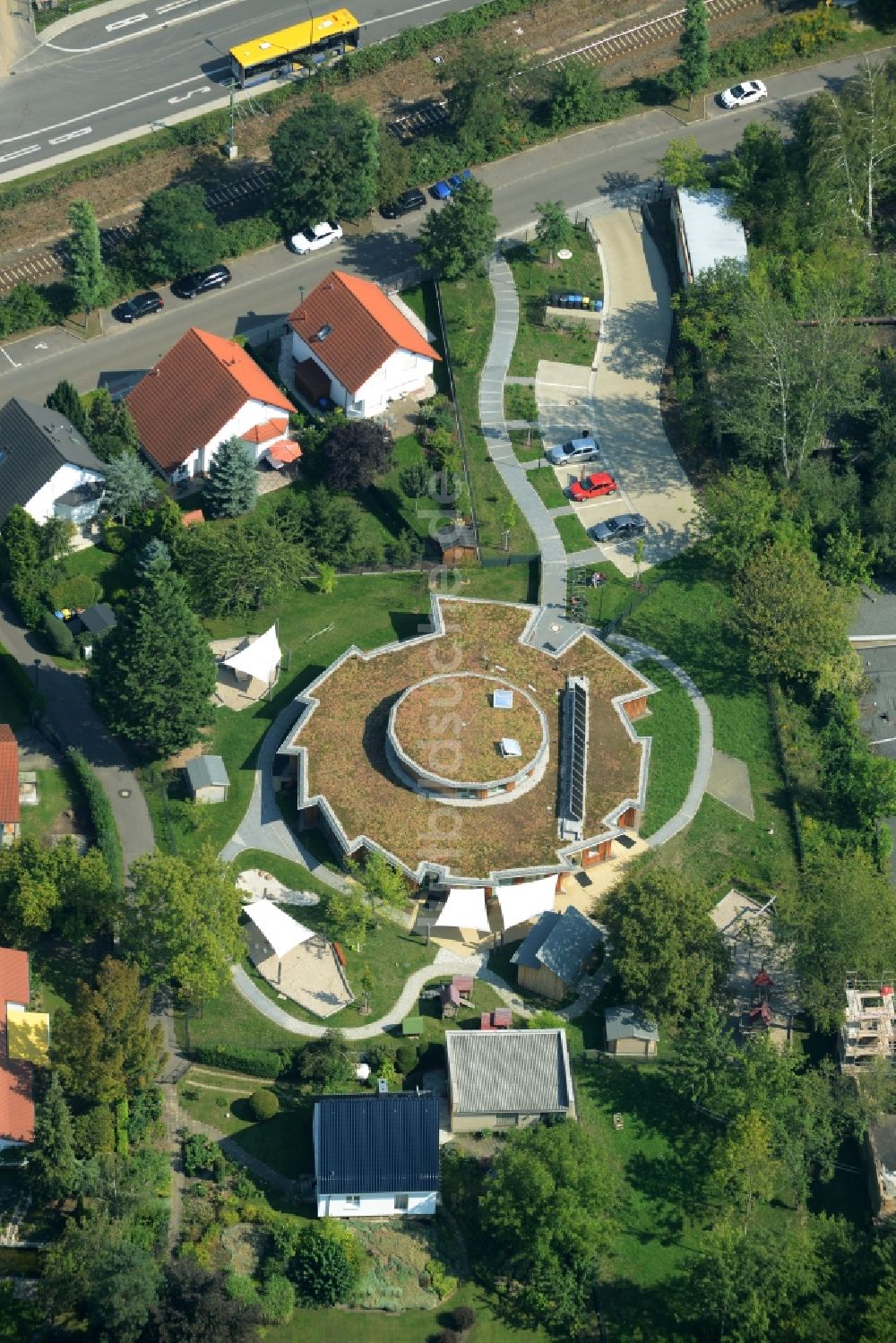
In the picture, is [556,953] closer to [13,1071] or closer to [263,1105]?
[263,1105]

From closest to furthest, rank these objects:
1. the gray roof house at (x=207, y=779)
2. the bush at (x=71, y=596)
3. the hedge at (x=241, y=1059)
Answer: the hedge at (x=241, y=1059), the gray roof house at (x=207, y=779), the bush at (x=71, y=596)

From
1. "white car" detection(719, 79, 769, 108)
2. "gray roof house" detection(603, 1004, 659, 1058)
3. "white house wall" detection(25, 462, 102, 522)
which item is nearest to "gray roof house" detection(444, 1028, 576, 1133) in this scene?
"gray roof house" detection(603, 1004, 659, 1058)

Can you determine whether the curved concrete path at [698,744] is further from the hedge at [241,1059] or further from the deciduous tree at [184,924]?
the hedge at [241,1059]

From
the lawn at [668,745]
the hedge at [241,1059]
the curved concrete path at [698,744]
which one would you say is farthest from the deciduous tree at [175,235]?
the hedge at [241,1059]

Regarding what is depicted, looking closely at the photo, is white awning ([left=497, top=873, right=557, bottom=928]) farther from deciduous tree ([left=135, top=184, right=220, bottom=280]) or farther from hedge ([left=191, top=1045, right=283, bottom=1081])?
deciduous tree ([left=135, top=184, right=220, bottom=280])

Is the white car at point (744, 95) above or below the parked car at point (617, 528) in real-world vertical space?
above

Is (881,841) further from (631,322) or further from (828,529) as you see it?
(631,322)
